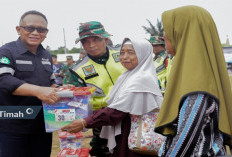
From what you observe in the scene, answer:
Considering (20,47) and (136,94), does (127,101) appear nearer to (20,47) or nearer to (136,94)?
(136,94)

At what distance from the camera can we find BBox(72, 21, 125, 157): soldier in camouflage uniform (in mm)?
2756

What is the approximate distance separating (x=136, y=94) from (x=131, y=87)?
0.08 m

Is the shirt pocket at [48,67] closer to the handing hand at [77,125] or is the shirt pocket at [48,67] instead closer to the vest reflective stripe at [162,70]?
the handing hand at [77,125]

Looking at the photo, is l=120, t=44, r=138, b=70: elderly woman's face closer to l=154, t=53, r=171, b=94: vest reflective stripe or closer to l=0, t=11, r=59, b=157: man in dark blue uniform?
l=0, t=11, r=59, b=157: man in dark blue uniform

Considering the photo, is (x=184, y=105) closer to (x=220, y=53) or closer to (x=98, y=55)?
(x=220, y=53)

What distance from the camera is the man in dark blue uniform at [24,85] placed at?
2.19 metres

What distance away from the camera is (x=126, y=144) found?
2271mm

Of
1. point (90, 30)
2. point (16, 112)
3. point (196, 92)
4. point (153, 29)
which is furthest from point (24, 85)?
point (153, 29)

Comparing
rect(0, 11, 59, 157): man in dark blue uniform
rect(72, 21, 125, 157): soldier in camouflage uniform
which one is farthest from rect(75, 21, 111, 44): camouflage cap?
rect(0, 11, 59, 157): man in dark blue uniform

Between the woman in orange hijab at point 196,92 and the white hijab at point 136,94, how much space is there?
739 millimetres

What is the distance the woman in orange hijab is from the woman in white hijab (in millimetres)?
752

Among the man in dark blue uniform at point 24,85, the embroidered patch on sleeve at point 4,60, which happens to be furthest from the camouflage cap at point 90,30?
the embroidered patch on sleeve at point 4,60

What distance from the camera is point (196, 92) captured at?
48.3 inches

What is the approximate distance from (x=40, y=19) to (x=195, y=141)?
1.91 meters
